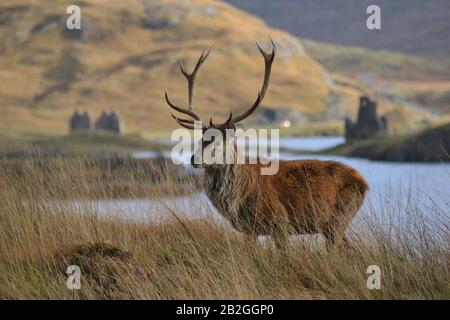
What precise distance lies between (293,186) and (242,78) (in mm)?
179651

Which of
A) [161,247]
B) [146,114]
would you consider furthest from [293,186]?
[146,114]

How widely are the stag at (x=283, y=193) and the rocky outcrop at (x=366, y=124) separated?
5987 cm

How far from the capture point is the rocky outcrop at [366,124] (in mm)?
69312

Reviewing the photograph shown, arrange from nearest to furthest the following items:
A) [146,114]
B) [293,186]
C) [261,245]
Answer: [261,245] → [293,186] → [146,114]

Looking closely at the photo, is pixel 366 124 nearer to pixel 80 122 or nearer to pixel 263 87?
pixel 80 122

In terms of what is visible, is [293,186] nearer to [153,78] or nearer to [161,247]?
[161,247]

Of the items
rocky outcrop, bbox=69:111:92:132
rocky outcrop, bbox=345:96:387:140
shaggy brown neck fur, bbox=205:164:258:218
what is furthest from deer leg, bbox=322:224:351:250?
rocky outcrop, bbox=69:111:92:132

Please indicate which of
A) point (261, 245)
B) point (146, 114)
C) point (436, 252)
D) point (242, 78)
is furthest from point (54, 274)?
point (242, 78)

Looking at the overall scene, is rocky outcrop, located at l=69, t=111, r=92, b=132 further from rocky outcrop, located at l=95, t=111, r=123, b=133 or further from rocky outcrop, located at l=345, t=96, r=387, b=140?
rocky outcrop, located at l=345, t=96, r=387, b=140

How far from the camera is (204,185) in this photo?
942cm

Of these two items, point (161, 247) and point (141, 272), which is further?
point (161, 247)

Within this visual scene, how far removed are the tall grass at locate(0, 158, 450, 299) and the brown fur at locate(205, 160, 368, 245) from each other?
0.26 metres
